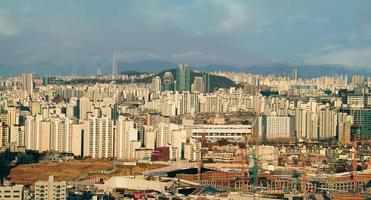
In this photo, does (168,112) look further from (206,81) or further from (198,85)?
(206,81)

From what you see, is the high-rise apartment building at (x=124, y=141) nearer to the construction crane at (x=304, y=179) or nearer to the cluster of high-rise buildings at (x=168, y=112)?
the cluster of high-rise buildings at (x=168, y=112)

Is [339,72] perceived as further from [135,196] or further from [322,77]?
[135,196]

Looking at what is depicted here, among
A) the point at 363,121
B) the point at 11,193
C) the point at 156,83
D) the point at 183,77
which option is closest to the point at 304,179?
the point at 11,193

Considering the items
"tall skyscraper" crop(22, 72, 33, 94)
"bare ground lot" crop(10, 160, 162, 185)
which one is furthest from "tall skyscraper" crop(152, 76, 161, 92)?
"bare ground lot" crop(10, 160, 162, 185)

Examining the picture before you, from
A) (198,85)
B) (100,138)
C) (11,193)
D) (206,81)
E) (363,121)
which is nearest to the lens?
(11,193)

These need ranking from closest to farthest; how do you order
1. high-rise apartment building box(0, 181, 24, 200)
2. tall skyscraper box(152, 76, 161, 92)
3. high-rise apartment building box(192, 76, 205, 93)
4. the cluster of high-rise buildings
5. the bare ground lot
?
1. high-rise apartment building box(0, 181, 24, 200)
2. the bare ground lot
3. the cluster of high-rise buildings
4. high-rise apartment building box(192, 76, 205, 93)
5. tall skyscraper box(152, 76, 161, 92)

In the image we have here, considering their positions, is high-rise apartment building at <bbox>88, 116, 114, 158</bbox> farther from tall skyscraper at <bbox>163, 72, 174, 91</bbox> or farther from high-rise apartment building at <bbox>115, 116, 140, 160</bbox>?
tall skyscraper at <bbox>163, 72, 174, 91</bbox>
